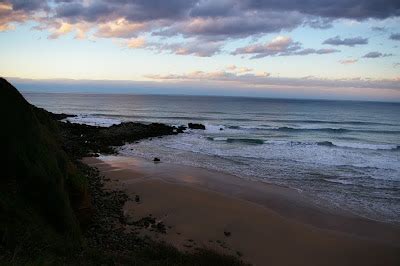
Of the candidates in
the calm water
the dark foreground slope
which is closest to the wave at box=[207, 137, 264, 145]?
the calm water

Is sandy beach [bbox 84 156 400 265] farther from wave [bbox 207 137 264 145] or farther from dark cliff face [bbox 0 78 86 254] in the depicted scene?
wave [bbox 207 137 264 145]

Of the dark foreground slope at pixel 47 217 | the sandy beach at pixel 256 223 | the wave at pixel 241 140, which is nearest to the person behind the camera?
the dark foreground slope at pixel 47 217

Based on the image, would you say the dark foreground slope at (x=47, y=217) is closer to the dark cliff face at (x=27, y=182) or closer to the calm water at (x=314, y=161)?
the dark cliff face at (x=27, y=182)

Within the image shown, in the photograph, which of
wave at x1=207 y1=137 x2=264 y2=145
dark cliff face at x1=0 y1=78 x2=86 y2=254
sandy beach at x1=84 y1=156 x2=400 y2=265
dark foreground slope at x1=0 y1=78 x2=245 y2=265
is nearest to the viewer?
dark foreground slope at x1=0 y1=78 x2=245 y2=265

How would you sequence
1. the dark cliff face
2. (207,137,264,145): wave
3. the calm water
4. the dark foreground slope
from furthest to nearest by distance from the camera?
(207,137,264,145): wave, the calm water, the dark cliff face, the dark foreground slope

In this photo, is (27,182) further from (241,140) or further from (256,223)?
(241,140)

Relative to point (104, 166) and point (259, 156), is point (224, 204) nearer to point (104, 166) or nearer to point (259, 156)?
point (104, 166)

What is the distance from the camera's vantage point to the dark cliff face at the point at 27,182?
291 inches

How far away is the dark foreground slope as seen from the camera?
23.0 ft

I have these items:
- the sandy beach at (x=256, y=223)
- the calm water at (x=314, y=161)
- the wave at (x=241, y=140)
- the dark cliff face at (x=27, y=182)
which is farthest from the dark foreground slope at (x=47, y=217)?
the wave at (x=241, y=140)

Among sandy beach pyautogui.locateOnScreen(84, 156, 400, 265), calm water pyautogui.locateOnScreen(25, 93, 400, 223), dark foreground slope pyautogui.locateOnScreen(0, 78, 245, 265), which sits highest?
dark foreground slope pyautogui.locateOnScreen(0, 78, 245, 265)

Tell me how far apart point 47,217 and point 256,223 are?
7.33 meters

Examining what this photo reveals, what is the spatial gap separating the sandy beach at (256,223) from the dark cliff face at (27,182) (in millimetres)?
3364

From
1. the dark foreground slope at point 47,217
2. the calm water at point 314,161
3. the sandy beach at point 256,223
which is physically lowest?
the sandy beach at point 256,223
